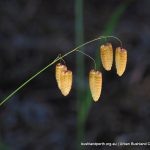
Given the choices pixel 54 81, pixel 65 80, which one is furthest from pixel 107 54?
pixel 54 81

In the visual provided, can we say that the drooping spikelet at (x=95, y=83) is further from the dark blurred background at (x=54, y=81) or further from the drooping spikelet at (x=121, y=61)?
the dark blurred background at (x=54, y=81)

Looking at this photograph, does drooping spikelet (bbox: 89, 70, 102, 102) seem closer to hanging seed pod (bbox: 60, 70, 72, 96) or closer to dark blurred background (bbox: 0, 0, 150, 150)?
hanging seed pod (bbox: 60, 70, 72, 96)

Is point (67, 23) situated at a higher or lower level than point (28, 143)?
higher

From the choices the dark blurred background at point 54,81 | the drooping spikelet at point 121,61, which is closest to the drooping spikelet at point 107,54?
the drooping spikelet at point 121,61

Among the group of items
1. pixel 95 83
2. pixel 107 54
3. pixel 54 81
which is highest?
pixel 54 81

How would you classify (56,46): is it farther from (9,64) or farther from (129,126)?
(129,126)

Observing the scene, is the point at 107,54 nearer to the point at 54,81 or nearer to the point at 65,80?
the point at 65,80

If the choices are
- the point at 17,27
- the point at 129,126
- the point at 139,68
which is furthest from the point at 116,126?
the point at 17,27

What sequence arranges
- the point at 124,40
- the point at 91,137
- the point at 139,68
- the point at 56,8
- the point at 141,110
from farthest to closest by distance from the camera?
the point at 56,8
the point at 124,40
the point at 139,68
the point at 141,110
the point at 91,137

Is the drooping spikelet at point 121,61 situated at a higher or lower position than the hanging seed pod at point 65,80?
higher
